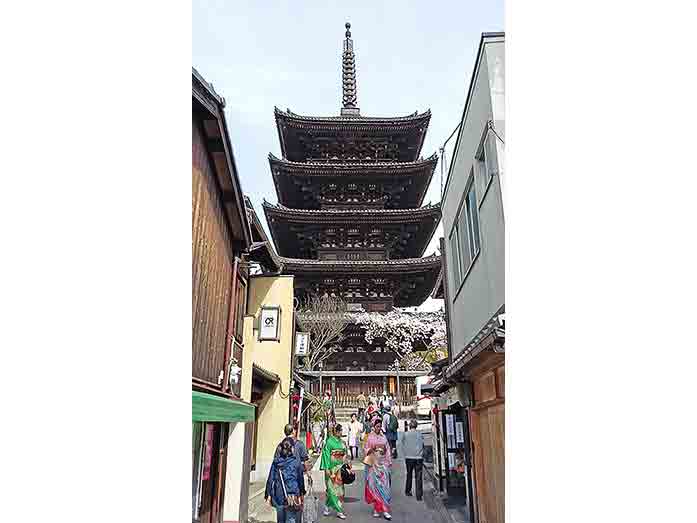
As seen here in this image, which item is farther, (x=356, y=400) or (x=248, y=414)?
(x=356, y=400)

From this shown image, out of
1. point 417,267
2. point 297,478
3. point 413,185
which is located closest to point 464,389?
point 297,478

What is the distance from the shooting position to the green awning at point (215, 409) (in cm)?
451

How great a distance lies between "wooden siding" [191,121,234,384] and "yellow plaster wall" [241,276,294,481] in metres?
4.03

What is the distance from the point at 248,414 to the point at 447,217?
486 cm

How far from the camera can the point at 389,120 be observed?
2383 cm

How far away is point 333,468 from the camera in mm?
8250

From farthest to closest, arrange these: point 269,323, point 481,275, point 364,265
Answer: point 364,265 → point 269,323 → point 481,275

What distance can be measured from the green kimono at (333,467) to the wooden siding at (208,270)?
7.91 feet

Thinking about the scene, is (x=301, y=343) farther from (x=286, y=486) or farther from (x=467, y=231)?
(x=286, y=486)

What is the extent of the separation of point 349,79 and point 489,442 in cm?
2867

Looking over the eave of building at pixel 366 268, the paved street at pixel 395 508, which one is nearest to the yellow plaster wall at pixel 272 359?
the paved street at pixel 395 508

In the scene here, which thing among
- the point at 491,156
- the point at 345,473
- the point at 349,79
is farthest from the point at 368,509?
the point at 349,79

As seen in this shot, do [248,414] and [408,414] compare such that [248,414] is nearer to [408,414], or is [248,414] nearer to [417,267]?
[408,414]
